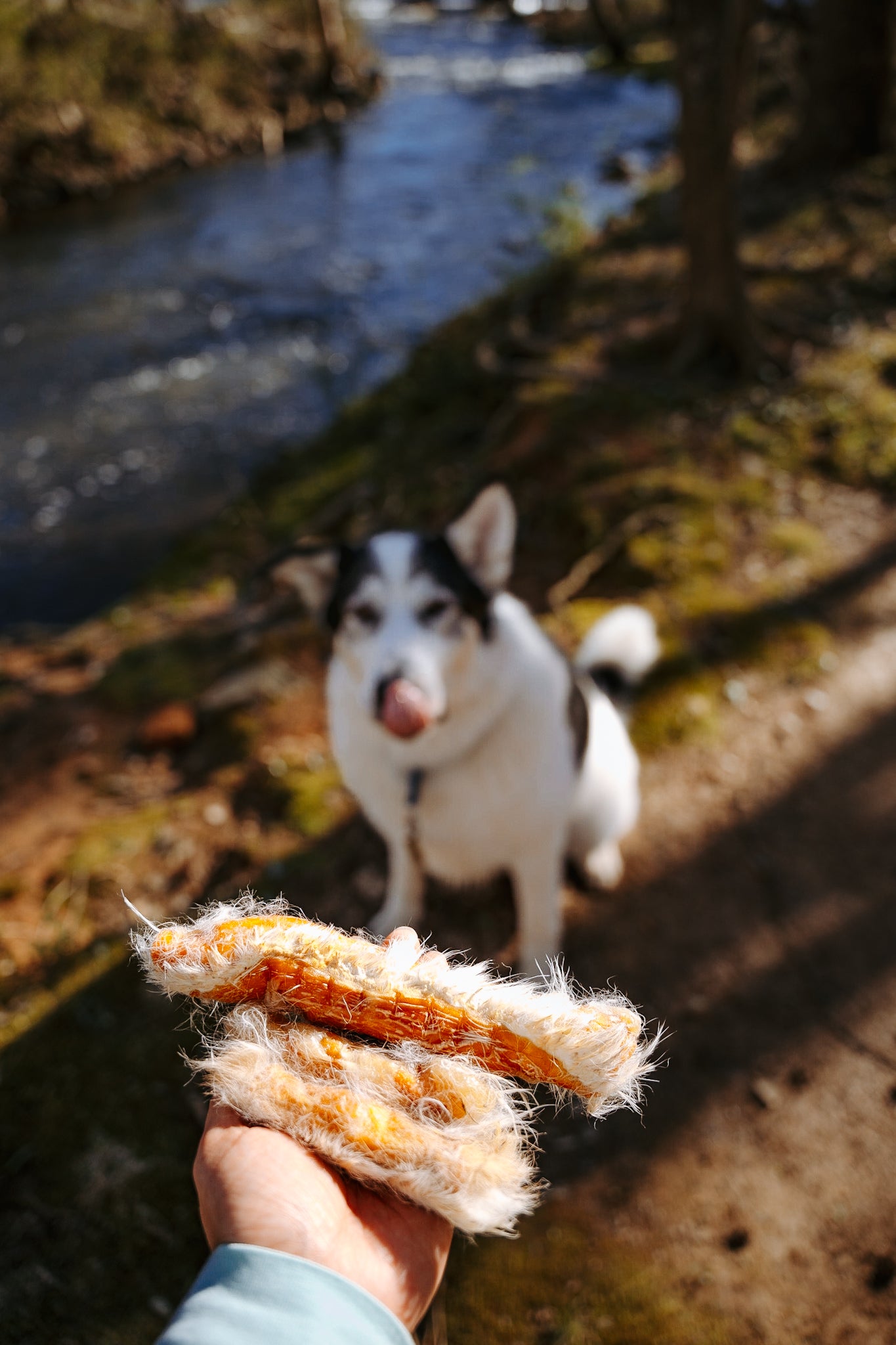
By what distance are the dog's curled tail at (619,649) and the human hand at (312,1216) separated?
96.8 inches

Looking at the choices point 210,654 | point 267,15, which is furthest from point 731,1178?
point 267,15

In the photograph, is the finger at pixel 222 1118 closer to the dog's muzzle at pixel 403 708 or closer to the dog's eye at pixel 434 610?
the dog's muzzle at pixel 403 708

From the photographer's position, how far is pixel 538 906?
9.41ft

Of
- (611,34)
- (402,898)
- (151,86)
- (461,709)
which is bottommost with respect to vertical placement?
(402,898)

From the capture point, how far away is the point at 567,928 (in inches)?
124

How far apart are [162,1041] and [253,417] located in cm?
703

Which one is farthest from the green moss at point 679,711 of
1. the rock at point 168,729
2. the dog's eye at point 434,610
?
the rock at point 168,729

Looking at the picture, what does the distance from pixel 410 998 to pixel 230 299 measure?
1120 cm

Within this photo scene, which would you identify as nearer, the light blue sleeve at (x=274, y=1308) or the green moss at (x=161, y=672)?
the light blue sleeve at (x=274, y=1308)

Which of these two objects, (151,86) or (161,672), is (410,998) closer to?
(161,672)

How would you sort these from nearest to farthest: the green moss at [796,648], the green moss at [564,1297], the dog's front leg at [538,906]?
the green moss at [564,1297], the dog's front leg at [538,906], the green moss at [796,648]

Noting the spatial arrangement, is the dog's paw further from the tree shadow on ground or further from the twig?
→ the twig

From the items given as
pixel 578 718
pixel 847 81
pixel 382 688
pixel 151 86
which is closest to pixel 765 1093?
pixel 578 718

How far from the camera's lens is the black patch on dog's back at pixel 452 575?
98.3 inches
